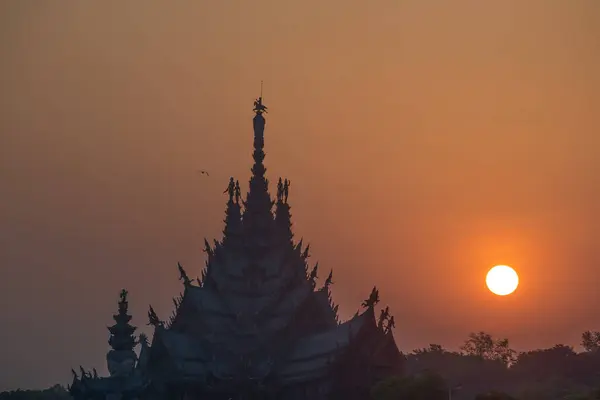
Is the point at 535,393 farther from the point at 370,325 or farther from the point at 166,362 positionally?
the point at 166,362

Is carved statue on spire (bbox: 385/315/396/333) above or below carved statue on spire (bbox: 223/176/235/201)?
below

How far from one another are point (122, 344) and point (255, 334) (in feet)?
52.4

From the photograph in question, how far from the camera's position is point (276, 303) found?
69938 mm

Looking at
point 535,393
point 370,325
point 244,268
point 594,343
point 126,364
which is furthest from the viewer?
point 594,343

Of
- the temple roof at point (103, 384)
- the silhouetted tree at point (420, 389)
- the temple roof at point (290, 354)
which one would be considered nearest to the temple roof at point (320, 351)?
the temple roof at point (290, 354)

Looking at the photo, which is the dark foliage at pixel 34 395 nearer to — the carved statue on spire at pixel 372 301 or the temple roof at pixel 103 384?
the temple roof at pixel 103 384

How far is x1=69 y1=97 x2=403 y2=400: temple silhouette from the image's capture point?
2420 inches

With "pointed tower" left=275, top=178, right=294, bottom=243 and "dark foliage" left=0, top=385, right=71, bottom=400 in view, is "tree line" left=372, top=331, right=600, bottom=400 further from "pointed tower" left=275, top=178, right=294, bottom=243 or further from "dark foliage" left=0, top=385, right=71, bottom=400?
"dark foliage" left=0, top=385, right=71, bottom=400

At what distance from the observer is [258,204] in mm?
75000

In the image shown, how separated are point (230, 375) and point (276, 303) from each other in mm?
7501

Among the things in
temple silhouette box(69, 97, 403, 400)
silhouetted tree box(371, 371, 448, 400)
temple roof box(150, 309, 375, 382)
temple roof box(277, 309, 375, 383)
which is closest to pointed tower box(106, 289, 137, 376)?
temple silhouette box(69, 97, 403, 400)

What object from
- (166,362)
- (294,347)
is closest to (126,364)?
(166,362)

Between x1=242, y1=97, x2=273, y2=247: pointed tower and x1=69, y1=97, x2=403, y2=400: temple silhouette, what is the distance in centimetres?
8

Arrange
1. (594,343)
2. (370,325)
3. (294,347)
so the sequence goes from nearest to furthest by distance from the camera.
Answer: (370,325), (294,347), (594,343)
